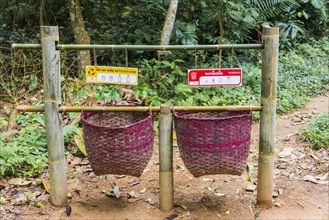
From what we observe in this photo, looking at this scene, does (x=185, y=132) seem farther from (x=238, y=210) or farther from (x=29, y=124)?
(x=29, y=124)

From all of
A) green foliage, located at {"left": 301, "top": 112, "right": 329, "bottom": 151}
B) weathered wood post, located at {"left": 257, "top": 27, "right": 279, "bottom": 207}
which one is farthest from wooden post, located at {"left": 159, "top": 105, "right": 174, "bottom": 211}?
green foliage, located at {"left": 301, "top": 112, "right": 329, "bottom": 151}

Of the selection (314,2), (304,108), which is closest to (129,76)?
(304,108)

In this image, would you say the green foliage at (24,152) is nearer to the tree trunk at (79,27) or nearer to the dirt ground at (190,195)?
the dirt ground at (190,195)

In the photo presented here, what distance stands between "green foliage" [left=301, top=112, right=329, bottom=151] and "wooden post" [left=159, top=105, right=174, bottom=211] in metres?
2.04

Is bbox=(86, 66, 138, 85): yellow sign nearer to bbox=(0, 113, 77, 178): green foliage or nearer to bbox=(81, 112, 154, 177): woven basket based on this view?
bbox=(81, 112, 154, 177): woven basket

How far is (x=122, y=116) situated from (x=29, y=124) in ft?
5.88

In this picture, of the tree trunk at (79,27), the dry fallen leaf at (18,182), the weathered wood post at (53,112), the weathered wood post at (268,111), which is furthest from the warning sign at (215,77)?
the tree trunk at (79,27)

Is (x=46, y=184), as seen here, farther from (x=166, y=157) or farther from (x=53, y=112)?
(x=166, y=157)

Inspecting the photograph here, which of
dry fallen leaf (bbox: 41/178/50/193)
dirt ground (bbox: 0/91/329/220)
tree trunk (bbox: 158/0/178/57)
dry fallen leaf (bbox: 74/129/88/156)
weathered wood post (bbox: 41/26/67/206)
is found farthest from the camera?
tree trunk (bbox: 158/0/178/57)

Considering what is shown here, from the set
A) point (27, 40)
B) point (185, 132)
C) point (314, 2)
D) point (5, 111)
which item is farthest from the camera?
point (314, 2)

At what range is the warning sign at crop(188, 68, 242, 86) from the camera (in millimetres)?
3092

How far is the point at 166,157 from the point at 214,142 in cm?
43

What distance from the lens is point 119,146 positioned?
2994 millimetres

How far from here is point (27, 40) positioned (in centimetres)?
764
